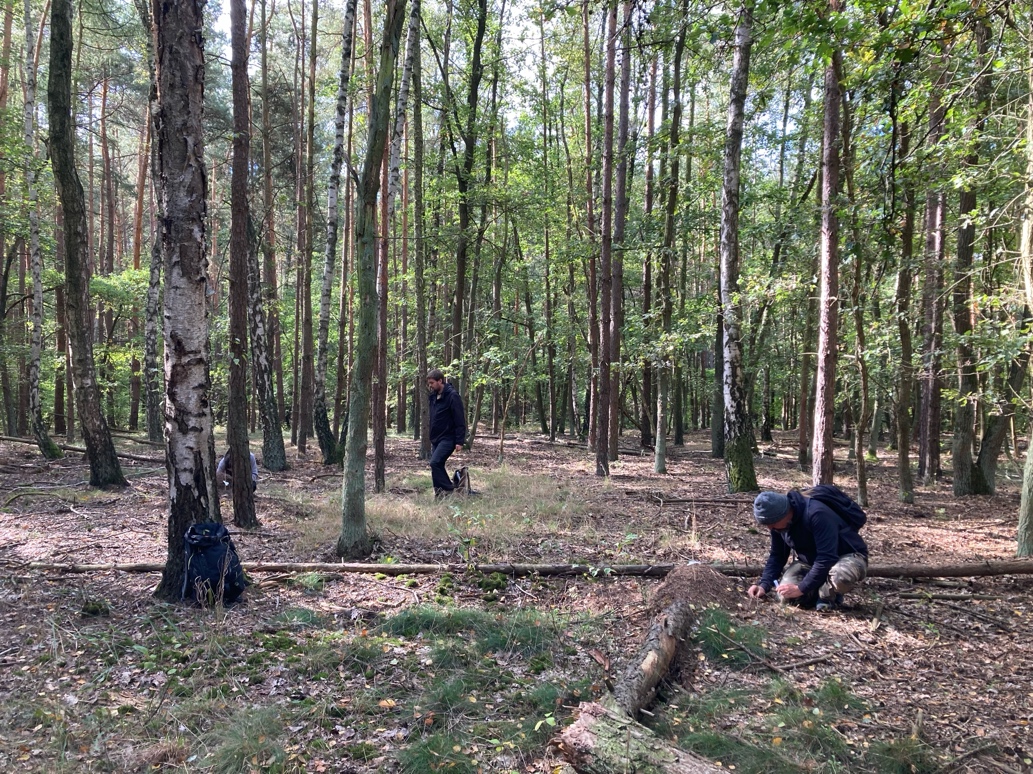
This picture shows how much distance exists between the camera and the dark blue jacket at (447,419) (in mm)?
8438

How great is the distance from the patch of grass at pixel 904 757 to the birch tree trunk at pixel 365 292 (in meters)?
4.41

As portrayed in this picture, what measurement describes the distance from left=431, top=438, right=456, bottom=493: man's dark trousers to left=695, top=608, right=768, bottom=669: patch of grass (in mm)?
4759

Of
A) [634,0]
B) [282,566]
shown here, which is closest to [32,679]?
[282,566]

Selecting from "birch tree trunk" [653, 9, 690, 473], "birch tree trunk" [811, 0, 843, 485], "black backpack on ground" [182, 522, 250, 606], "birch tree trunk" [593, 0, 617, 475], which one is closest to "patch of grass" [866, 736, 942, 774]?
"black backpack on ground" [182, 522, 250, 606]

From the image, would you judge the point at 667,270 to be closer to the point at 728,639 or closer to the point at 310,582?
the point at 728,639

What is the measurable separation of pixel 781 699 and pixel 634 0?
507 cm

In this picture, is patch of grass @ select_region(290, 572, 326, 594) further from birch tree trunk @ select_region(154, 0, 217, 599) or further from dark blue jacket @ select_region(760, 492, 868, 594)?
dark blue jacket @ select_region(760, 492, 868, 594)

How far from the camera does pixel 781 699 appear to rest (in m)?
3.47

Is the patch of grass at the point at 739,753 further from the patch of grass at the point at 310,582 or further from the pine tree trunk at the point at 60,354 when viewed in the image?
the pine tree trunk at the point at 60,354

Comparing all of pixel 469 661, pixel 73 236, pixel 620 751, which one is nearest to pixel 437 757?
pixel 620 751

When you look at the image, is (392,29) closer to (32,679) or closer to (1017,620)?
(32,679)

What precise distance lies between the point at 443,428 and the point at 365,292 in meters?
3.34

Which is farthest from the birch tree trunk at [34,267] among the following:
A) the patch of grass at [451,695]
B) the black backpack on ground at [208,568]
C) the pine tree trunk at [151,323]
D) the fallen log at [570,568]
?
the patch of grass at [451,695]

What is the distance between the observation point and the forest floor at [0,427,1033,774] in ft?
9.64
